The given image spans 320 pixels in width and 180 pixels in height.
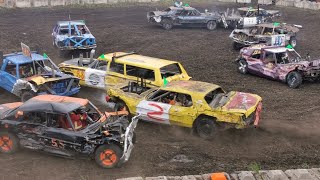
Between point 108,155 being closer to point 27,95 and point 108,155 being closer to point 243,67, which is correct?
point 27,95

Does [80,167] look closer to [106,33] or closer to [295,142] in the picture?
[295,142]

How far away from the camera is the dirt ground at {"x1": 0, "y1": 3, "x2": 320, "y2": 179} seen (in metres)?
9.34

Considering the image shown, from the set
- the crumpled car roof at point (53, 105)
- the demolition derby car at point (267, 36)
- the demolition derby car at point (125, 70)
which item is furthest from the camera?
the demolition derby car at point (267, 36)

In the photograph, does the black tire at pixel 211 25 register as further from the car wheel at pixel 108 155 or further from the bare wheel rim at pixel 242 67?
the car wheel at pixel 108 155

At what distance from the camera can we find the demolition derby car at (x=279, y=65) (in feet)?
51.0

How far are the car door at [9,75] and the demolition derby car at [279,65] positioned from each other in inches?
357

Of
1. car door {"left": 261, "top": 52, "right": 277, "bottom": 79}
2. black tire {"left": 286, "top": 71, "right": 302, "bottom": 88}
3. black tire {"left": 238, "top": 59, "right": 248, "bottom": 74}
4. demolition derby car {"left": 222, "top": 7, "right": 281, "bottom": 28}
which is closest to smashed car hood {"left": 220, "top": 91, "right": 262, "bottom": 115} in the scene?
black tire {"left": 286, "top": 71, "right": 302, "bottom": 88}

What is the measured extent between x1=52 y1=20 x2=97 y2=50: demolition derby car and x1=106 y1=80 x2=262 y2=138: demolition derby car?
775 centimetres

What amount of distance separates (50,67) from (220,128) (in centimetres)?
707

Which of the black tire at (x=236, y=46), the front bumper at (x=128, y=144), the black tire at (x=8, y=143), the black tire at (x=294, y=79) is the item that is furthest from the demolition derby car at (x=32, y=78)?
the black tire at (x=236, y=46)

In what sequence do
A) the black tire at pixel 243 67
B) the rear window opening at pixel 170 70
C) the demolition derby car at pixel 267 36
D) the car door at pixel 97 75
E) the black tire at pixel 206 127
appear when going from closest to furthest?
the black tire at pixel 206 127, the rear window opening at pixel 170 70, the car door at pixel 97 75, the black tire at pixel 243 67, the demolition derby car at pixel 267 36

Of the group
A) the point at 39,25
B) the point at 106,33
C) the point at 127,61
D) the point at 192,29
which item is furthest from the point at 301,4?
the point at 127,61

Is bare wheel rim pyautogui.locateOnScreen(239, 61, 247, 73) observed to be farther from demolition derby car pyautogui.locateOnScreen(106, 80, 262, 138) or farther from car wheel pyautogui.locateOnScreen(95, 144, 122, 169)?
car wheel pyautogui.locateOnScreen(95, 144, 122, 169)

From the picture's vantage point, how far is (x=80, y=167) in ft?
30.7
